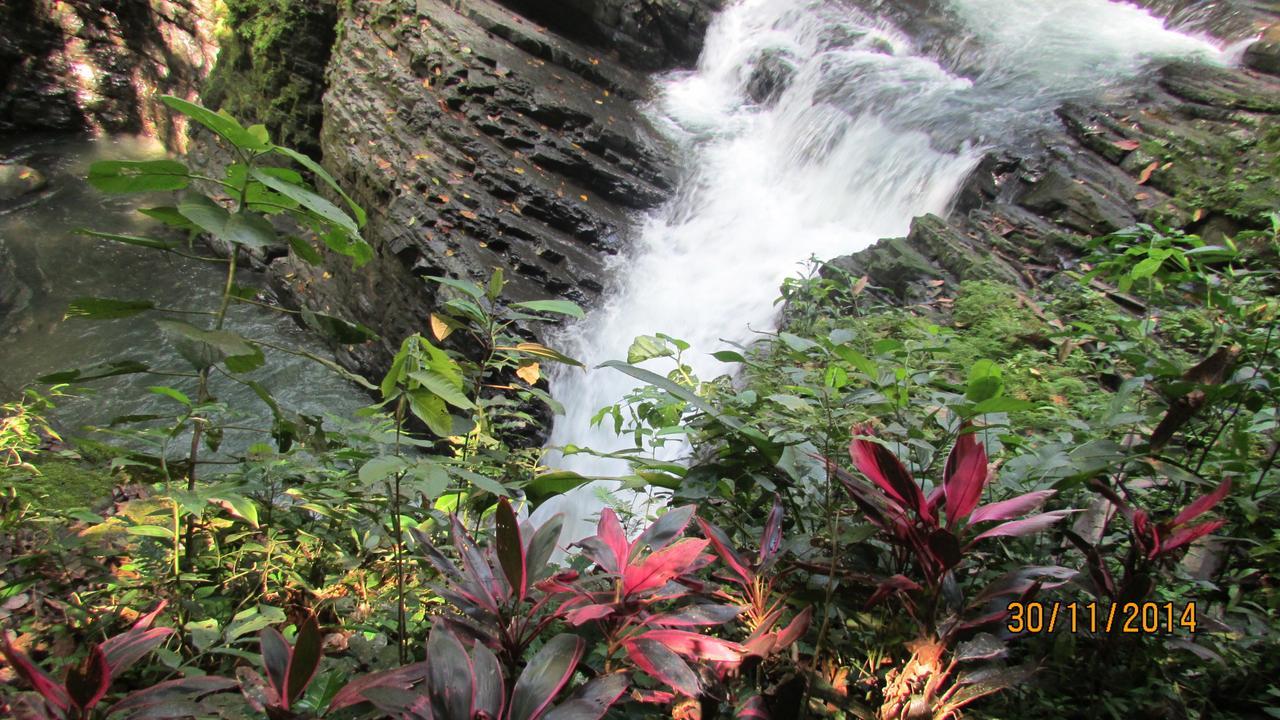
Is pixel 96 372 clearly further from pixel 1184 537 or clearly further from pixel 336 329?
pixel 1184 537

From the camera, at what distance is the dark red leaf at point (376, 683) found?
868 millimetres

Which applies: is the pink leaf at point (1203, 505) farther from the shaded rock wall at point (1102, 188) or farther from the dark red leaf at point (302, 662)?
the shaded rock wall at point (1102, 188)

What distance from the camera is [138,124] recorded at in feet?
40.1

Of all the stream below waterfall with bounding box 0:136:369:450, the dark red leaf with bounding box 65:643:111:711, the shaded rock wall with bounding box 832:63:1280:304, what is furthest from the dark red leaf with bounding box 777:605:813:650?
the stream below waterfall with bounding box 0:136:369:450

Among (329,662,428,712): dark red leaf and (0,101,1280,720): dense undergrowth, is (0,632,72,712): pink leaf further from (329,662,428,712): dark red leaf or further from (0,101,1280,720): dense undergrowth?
(329,662,428,712): dark red leaf

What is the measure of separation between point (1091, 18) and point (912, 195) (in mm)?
6702

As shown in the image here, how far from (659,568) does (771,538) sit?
322 mm

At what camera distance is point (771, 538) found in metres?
1.21

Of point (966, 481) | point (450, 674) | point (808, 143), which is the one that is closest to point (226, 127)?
point (450, 674)

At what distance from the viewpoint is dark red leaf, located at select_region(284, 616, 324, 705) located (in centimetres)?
86

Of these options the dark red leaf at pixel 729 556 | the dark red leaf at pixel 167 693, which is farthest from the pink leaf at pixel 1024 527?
the dark red leaf at pixel 167 693

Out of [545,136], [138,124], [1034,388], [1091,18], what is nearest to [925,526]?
[1034,388]

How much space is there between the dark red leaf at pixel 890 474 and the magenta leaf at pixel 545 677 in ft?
1.87

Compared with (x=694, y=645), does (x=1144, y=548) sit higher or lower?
higher
